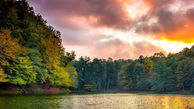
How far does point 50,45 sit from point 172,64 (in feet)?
197

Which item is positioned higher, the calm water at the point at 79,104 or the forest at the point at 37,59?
the forest at the point at 37,59

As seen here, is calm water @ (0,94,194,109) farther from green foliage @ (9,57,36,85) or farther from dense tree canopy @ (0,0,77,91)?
dense tree canopy @ (0,0,77,91)

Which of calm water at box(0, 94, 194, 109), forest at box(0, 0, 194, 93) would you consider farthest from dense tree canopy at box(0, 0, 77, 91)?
calm water at box(0, 94, 194, 109)

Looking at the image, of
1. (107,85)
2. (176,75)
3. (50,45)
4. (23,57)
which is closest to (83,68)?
(107,85)

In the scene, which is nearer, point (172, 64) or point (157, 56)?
point (172, 64)

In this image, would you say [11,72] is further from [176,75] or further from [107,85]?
[107,85]

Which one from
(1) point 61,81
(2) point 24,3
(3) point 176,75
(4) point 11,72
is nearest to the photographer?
(4) point 11,72

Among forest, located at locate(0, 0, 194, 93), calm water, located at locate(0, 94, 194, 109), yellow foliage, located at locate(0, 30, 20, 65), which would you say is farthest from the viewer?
forest, located at locate(0, 0, 194, 93)

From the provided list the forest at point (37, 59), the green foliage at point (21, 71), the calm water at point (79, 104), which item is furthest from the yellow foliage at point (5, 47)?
the calm water at point (79, 104)

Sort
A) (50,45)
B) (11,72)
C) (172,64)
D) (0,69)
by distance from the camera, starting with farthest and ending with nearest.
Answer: (172,64), (50,45), (11,72), (0,69)

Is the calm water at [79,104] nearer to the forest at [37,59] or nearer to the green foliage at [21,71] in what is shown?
the green foliage at [21,71]

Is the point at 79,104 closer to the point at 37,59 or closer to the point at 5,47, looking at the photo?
the point at 5,47

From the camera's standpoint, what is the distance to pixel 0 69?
31688mm

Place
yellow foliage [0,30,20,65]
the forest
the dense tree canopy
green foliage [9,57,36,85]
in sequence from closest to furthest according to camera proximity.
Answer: yellow foliage [0,30,20,65], the dense tree canopy, the forest, green foliage [9,57,36,85]
